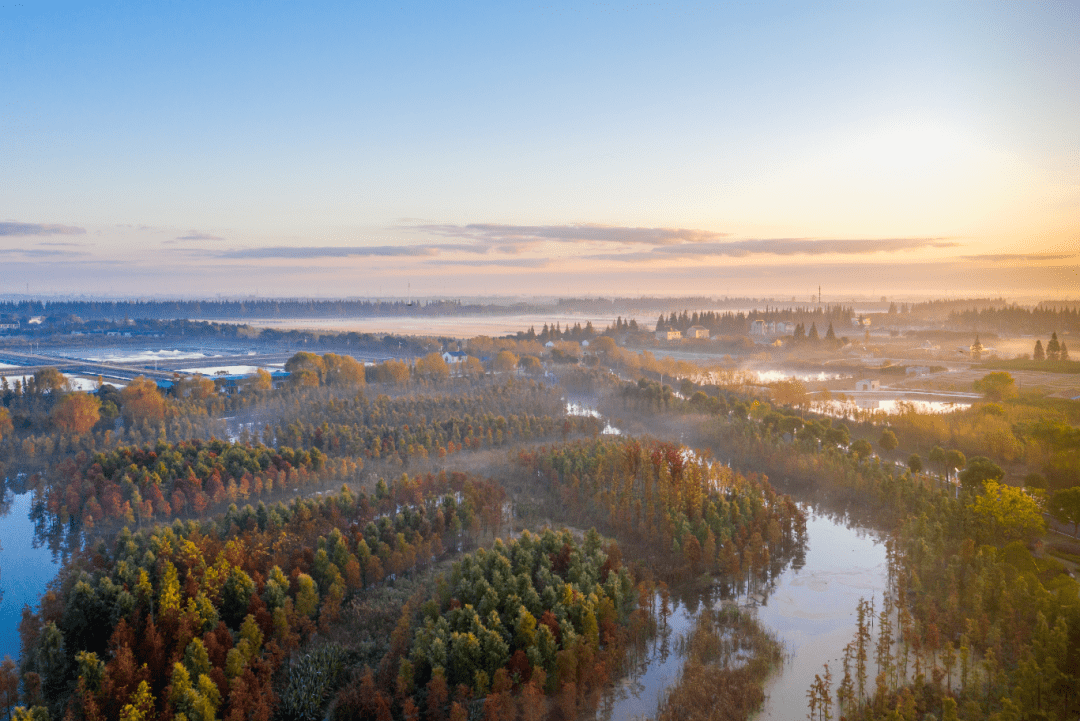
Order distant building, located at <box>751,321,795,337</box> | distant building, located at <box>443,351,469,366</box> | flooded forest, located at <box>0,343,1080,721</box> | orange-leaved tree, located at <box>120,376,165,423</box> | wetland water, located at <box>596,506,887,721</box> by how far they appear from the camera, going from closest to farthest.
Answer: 1. flooded forest, located at <box>0,343,1080,721</box>
2. wetland water, located at <box>596,506,887,721</box>
3. orange-leaved tree, located at <box>120,376,165,423</box>
4. distant building, located at <box>443,351,469,366</box>
5. distant building, located at <box>751,321,795,337</box>

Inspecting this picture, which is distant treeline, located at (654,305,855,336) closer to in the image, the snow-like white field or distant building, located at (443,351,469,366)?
distant building, located at (443,351,469,366)

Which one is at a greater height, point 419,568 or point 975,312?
point 975,312

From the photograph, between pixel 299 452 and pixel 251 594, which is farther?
pixel 299 452

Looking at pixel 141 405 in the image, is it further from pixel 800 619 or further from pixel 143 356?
pixel 143 356

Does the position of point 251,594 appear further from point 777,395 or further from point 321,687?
point 777,395

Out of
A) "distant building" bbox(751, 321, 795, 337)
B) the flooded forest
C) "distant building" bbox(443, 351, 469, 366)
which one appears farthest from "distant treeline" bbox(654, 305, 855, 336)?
the flooded forest

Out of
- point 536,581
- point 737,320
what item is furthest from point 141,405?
point 737,320

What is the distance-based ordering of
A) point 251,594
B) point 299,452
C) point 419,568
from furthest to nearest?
Result: point 299,452 < point 419,568 < point 251,594

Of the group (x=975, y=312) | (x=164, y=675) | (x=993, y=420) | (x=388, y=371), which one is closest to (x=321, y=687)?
(x=164, y=675)

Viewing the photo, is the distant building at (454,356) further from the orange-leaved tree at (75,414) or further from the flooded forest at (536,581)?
the flooded forest at (536,581)
